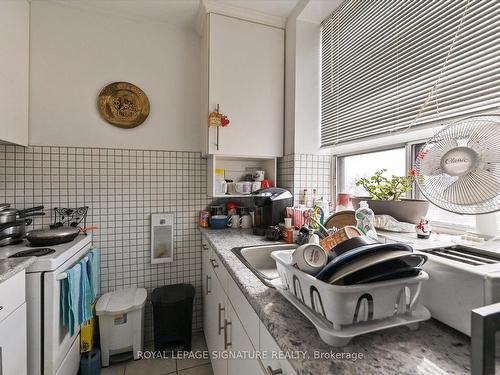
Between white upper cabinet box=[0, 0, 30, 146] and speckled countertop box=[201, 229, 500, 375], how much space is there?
5.70 ft

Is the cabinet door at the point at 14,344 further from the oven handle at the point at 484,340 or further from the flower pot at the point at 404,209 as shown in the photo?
the flower pot at the point at 404,209

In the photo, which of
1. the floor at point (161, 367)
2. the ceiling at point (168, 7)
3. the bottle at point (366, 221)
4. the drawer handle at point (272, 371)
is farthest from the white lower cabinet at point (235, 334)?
the ceiling at point (168, 7)

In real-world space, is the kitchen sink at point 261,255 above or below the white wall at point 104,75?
below

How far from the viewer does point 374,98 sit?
4.23 ft

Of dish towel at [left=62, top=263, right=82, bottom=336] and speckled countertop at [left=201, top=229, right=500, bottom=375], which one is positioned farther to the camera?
dish towel at [left=62, top=263, right=82, bottom=336]

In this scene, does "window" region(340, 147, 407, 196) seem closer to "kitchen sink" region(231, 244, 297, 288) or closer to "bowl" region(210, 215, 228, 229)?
"kitchen sink" region(231, 244, 297, 288)

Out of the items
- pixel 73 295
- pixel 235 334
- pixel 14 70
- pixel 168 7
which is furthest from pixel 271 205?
pixel 14 70

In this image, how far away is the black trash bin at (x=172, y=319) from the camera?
1.62m

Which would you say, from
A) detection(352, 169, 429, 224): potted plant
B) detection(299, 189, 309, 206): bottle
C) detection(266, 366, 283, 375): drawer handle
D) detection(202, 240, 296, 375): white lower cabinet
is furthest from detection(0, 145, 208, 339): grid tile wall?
detection(266, 366, 283, 375): drawer handle

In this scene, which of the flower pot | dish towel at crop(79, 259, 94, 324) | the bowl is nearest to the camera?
the flower pot

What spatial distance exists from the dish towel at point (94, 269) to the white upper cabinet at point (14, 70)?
2.79 feet

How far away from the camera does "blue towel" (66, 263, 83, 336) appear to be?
1.25 m

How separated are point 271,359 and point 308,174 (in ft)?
4.30

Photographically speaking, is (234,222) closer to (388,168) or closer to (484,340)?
(388,168)
